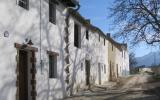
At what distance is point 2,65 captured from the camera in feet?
47.9

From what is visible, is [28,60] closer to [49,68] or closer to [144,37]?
[49,68]

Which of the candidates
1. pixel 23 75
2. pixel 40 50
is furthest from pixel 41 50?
pixel 23 75

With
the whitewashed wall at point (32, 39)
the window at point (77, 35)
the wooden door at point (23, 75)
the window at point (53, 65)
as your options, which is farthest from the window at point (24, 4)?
the window at point (77, 35)

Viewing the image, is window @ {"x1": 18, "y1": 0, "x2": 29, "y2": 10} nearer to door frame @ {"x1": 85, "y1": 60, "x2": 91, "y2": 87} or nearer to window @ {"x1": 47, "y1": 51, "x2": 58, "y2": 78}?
window @ {"x1": 47, "y1": 51, "x2": 58, "y2": 78}

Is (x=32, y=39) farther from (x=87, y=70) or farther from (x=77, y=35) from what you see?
(x=87, y=70)

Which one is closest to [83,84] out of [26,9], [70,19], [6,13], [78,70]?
[78,70]

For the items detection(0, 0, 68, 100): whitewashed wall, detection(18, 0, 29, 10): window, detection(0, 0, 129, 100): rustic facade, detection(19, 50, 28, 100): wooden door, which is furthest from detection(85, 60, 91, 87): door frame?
detection(18, 0, 29, 10): window

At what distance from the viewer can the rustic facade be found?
1516 centimetres

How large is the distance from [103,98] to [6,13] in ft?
30.6

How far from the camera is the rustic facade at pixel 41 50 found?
15164 millimetres

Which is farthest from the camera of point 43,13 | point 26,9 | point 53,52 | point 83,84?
point 83,84

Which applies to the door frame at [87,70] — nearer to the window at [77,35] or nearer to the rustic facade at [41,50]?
the rustic facade at [41,50]

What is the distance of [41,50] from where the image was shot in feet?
61.2

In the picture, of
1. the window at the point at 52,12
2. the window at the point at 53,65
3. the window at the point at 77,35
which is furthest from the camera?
the window at the point at 77,35
